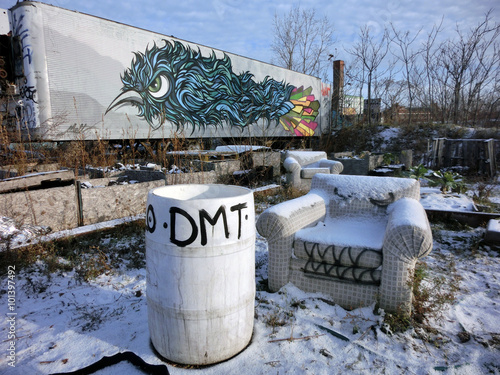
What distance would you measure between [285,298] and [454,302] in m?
1.34

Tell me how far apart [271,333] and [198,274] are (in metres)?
0.80

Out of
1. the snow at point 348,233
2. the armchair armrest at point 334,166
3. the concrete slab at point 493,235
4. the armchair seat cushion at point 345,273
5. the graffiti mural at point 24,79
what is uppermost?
the graffiti mural at point 24,79

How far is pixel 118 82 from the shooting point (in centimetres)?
890

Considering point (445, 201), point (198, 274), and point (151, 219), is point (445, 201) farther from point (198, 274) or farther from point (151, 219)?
point (151, 219)

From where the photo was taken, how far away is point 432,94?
1681 cm

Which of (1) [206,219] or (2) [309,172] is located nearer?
(1) [206,219]

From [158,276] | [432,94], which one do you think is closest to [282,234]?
[158,276]

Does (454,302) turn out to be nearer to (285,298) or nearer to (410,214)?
(410,214)

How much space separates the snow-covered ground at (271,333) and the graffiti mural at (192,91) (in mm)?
6537

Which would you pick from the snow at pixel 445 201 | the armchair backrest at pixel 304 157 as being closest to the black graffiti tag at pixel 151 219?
the snow at pixel 445 201

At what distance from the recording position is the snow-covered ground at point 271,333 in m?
1.73

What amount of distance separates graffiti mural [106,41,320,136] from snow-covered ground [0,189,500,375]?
6.54m

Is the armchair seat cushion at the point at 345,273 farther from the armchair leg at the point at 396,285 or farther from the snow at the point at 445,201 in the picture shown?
the snow at the point at 445,201

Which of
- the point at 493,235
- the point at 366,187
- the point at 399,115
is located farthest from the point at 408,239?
the point at 399,115
